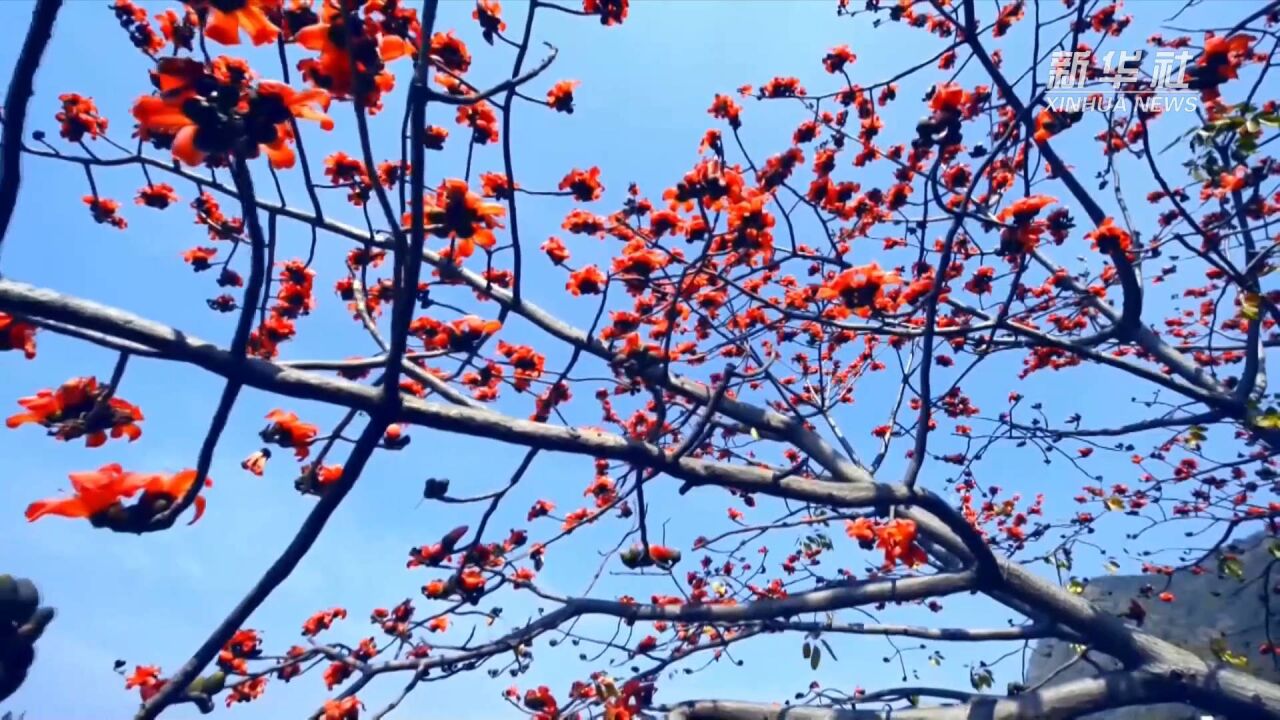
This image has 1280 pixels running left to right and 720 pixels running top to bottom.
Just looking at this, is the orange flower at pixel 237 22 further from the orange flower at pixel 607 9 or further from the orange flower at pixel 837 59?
the orange flower at pixel 837 59

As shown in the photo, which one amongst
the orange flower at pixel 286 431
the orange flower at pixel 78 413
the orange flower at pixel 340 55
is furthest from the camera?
the orange flower at pixel 286 431

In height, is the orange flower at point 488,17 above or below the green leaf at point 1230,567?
above

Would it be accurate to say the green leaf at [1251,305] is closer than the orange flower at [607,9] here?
No

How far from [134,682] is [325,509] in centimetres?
335

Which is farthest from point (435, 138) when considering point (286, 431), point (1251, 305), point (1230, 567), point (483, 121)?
point (1230, 567)

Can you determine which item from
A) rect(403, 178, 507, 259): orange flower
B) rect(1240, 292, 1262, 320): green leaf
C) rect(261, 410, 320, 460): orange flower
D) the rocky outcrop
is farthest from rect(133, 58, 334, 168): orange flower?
the rocky outcrop

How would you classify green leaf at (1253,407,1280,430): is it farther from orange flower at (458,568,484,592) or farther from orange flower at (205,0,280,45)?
orange flower at (205,0,280,45)

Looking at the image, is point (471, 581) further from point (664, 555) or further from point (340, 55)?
point (340, 55)

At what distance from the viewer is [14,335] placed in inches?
63.8

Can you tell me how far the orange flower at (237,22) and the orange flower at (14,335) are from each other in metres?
0.88

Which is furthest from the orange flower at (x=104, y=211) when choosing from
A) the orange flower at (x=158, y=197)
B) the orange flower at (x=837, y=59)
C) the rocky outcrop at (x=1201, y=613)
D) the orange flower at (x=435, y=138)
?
the rocky outcrop at (x=1201, y=613)

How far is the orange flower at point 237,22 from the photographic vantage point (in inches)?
45.4

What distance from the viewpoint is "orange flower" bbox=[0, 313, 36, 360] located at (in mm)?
1599

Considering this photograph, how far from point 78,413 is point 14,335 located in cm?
29
